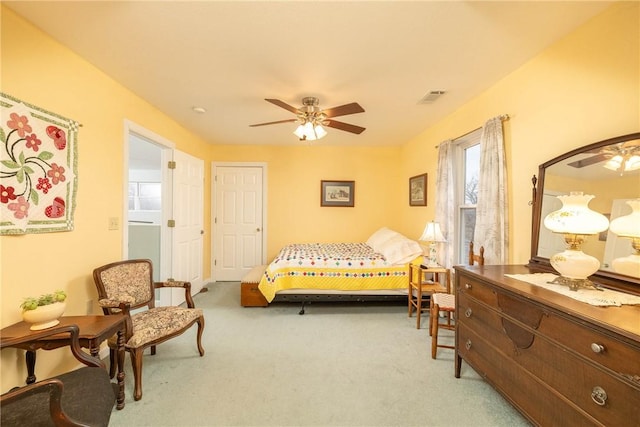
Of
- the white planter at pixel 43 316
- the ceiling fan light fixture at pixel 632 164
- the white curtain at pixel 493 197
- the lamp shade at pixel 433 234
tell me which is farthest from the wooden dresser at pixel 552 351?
the white planter at pixel 43 316

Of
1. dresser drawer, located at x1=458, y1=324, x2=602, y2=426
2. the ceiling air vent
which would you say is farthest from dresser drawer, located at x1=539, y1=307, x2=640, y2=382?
the ceiling air vent

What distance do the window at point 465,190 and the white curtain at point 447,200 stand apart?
0.10m

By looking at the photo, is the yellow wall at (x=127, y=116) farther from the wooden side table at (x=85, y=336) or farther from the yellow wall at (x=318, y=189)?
the yellow wall at (x=318, y=189)

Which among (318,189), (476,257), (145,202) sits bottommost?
(476,257)

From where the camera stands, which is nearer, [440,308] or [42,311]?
[42,311]

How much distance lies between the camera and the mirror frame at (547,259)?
1.29 m

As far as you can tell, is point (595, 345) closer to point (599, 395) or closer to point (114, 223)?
point (599, 395)

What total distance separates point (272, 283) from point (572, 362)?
2.56 m

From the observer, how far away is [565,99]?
1.69 meters

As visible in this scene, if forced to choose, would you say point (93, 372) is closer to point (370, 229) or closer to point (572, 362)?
point (572, 362)

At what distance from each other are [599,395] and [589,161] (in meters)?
1.30

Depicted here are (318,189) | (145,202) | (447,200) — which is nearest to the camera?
(447,200)

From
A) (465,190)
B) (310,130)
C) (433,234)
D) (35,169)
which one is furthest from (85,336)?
(465,190)

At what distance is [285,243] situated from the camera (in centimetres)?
459
